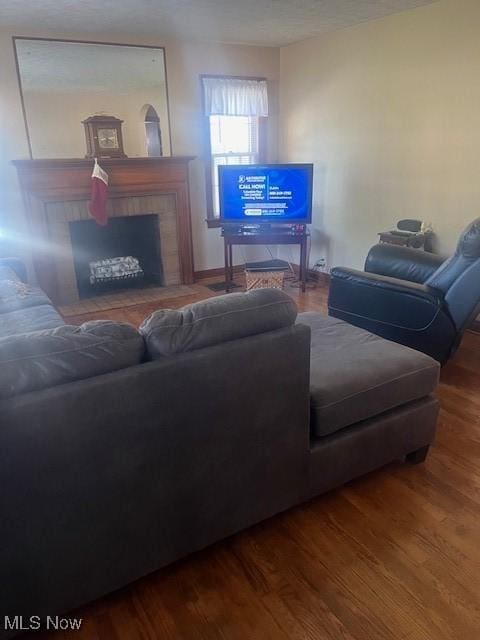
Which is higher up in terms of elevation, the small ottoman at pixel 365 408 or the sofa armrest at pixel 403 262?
the sofa armrest at pixel 403 262

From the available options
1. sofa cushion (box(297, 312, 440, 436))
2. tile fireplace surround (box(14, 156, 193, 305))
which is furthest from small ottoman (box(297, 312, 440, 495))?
tile fireplace surround (box(14, 156, 193, 305))

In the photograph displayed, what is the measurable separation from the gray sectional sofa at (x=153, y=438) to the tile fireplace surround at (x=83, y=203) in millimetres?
3246

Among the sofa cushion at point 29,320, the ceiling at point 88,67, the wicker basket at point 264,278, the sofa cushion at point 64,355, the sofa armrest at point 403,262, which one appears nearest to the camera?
the sofa cushion at point 64,355

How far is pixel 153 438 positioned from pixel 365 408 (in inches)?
35.5

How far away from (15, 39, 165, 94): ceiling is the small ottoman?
3.51 metres

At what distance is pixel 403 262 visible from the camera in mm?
3342

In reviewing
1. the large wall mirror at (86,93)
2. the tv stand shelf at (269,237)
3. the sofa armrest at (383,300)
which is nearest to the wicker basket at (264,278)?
the tv stand shelf at (269,237)

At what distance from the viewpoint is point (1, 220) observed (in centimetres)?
420

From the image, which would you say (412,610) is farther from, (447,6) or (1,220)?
(1,220)

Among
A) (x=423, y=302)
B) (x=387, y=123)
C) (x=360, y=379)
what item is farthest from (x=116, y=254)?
(x=360, y=379)

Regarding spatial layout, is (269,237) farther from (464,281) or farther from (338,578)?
(338,578)

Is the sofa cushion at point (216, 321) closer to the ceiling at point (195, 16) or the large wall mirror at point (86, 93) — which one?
the ceiling at point (195, 16)

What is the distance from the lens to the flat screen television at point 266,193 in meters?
4.62

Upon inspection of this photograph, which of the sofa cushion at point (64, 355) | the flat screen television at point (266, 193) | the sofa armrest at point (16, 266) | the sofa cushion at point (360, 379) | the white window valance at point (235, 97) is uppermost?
the white window valance at point (235, 97)
